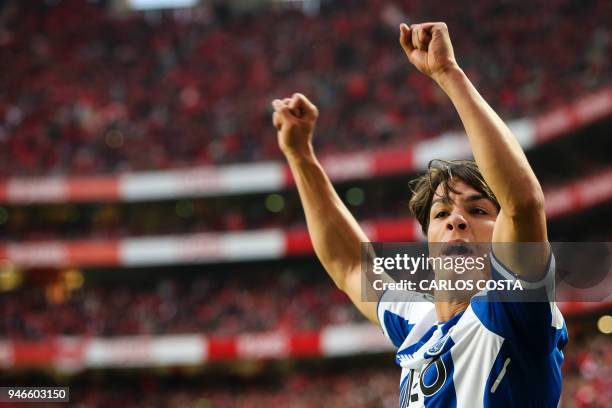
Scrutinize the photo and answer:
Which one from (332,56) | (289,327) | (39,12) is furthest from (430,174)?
(39,12)

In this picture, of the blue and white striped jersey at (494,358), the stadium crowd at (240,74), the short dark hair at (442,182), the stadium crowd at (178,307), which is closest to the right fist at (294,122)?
the short dark hair at (442,182)

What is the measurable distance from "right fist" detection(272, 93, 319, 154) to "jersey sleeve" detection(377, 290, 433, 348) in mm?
634

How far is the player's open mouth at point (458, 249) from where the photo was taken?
2.15 m

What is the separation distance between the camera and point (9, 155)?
84.3 ft

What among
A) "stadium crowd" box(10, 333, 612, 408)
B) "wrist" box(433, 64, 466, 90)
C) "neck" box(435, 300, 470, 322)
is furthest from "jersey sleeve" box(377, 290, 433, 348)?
"stadium crowd" box(10, 333, 612, 408)

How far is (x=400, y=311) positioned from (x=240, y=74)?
25.6 meters

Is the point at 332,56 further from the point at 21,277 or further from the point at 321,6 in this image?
the point at 21,277

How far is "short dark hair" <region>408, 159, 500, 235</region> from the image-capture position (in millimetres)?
2254

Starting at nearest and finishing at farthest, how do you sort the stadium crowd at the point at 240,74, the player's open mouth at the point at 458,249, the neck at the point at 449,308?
the player's open mouth at the point at 458,249, the neck at the point at 449,308, the stadium crowd at the point at 240,74

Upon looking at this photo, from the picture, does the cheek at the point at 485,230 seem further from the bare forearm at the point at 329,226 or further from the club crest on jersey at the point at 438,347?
the bare forearm at the point at 329,226

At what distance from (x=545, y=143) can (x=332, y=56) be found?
9.23 metres

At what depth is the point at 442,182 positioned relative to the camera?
234 cm

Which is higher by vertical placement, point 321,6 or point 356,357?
point 321,6

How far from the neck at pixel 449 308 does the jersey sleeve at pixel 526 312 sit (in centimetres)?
22
